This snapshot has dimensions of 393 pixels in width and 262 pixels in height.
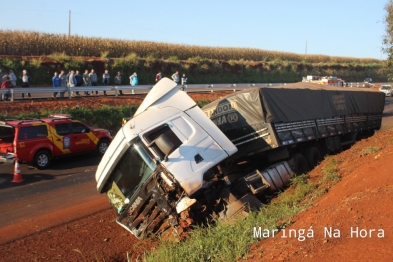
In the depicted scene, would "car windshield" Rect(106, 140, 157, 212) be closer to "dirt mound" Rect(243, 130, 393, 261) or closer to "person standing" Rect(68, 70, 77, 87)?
"dirt mound" Rect(243, 130, 393, 261)

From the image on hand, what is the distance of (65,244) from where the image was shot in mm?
9328

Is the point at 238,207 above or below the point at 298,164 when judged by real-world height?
below

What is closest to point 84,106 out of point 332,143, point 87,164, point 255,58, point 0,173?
point 87,164

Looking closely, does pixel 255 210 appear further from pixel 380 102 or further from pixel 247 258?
pixel 380 102

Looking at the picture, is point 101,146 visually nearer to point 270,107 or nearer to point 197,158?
point 270,107

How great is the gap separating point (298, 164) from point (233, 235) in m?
5.16

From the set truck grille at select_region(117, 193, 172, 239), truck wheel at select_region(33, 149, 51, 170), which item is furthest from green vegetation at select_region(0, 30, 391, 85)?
truck grille at select_region(117, 193, 172, 239)

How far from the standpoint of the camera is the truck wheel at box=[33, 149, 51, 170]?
1582 cm

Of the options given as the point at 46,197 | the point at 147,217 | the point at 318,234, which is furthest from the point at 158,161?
the point at 46,197

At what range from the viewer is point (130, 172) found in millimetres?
8953

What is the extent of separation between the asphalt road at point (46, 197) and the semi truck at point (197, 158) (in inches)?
87.7

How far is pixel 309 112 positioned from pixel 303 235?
7607 millimetres

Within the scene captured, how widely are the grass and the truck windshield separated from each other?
1251 millimetres

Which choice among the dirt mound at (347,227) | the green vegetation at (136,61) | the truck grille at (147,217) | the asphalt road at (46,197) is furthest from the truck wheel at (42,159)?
the green vegetation at (136,61)
